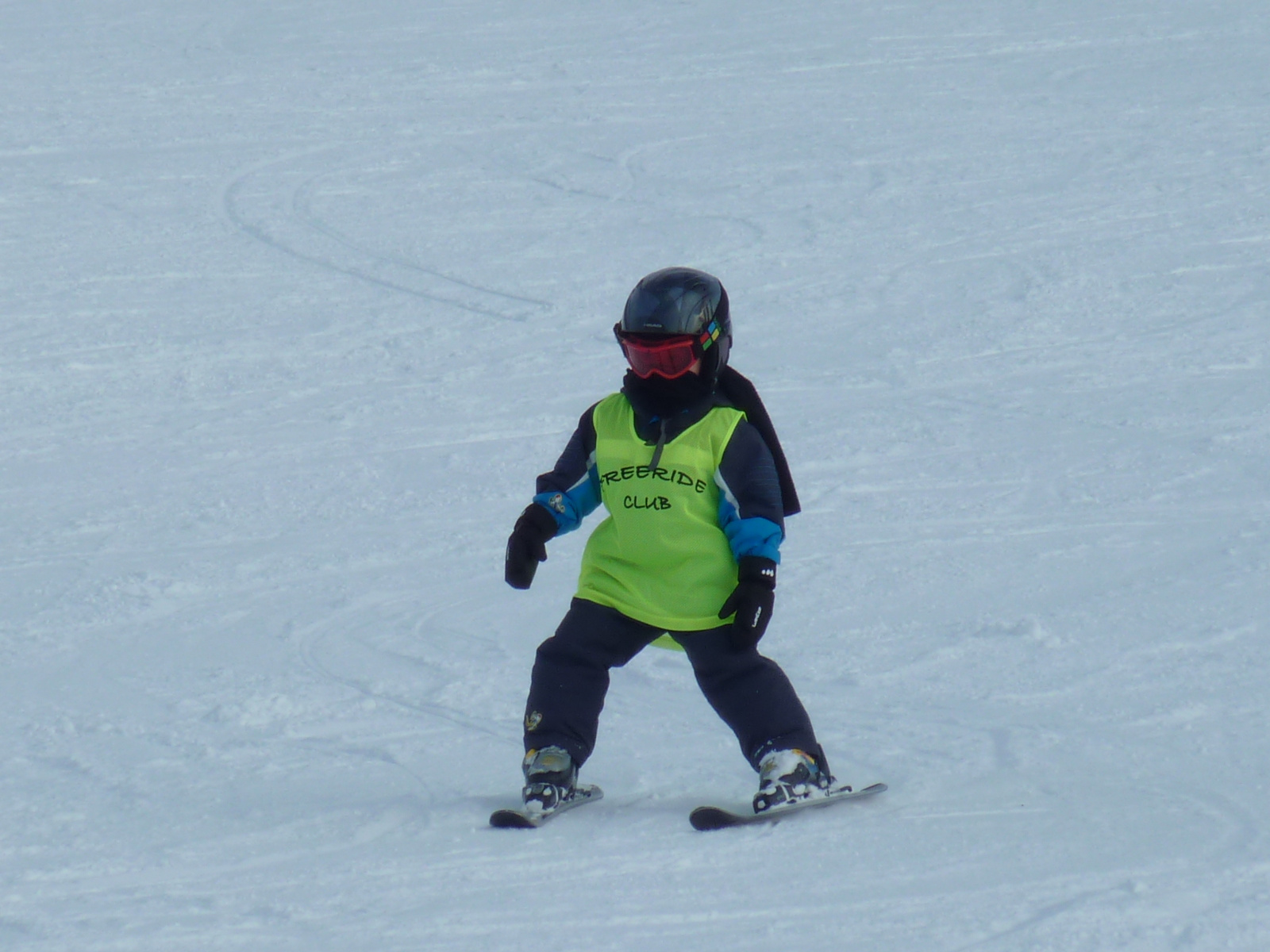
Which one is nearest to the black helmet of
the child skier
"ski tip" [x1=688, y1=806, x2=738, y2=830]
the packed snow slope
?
the child skier

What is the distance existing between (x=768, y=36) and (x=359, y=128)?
13.9 feet

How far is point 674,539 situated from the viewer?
331cm

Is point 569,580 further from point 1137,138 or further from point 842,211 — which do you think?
point 1137,138

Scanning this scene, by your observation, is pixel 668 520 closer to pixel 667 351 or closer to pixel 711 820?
pixel 667 351

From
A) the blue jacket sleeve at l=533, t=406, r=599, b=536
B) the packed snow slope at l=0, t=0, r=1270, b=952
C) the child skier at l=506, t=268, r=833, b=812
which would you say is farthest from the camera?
the blue jacket sleeve at l=533, t=406, r=599, b=536

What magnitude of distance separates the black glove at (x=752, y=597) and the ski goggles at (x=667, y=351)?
1.32 feet

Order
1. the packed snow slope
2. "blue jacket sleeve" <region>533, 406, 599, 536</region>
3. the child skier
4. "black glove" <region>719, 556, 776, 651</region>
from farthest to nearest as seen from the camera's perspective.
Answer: "blue jacket sleeve" <region>533, 406, 599, 536</region> < the child skier < "black glove" <region>719, 556, 776, 651</region> < the packed snow slope

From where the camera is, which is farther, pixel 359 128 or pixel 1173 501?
pixel 359 128

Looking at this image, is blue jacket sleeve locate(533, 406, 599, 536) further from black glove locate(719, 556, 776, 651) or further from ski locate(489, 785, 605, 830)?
ski locate(489, 785, 605, 830)

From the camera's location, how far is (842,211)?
10039mm

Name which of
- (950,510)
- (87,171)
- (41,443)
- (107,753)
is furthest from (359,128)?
(107,753)

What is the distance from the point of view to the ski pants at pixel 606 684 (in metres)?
3.34

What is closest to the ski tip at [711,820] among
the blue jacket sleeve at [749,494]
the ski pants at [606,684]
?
the ski pants at [606,684]

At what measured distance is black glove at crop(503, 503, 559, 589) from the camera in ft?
10.7
